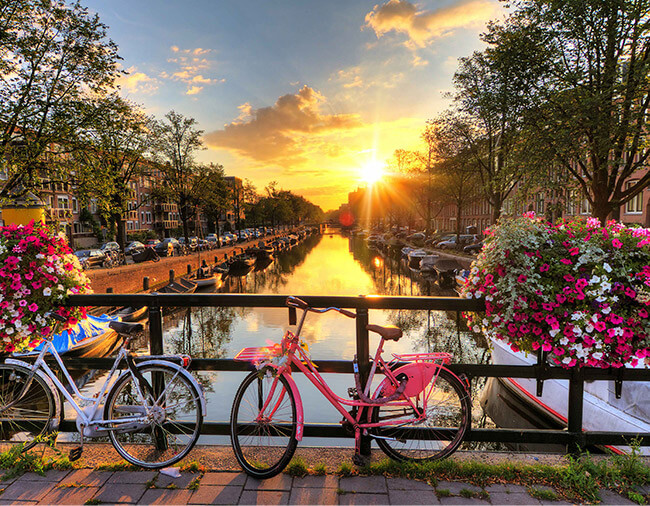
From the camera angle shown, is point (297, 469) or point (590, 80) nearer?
point (297, 469)

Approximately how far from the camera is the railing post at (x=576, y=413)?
3047mm

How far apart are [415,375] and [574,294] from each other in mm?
1239

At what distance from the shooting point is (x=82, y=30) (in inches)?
679

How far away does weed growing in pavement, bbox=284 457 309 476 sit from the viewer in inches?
112

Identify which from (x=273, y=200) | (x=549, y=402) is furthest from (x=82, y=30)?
(x=273, y=200)

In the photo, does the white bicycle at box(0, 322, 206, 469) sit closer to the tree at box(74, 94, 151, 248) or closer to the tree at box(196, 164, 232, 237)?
the tree at box(74, 94, 151, 248)

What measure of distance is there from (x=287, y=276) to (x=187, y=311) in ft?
51.8

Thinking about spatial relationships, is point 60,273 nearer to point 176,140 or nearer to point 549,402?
point 549,402

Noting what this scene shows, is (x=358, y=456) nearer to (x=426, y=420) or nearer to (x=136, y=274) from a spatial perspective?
(x=426, y=420)

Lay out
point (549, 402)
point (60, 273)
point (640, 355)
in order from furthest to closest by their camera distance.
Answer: point (549, 402) → point (60, 273) → point (640, 355)

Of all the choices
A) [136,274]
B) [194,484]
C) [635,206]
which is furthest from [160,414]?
[635,206]

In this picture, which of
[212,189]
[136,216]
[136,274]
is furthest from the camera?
[136,216]

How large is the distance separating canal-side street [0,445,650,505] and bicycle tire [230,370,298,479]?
11cm

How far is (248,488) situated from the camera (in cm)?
267
